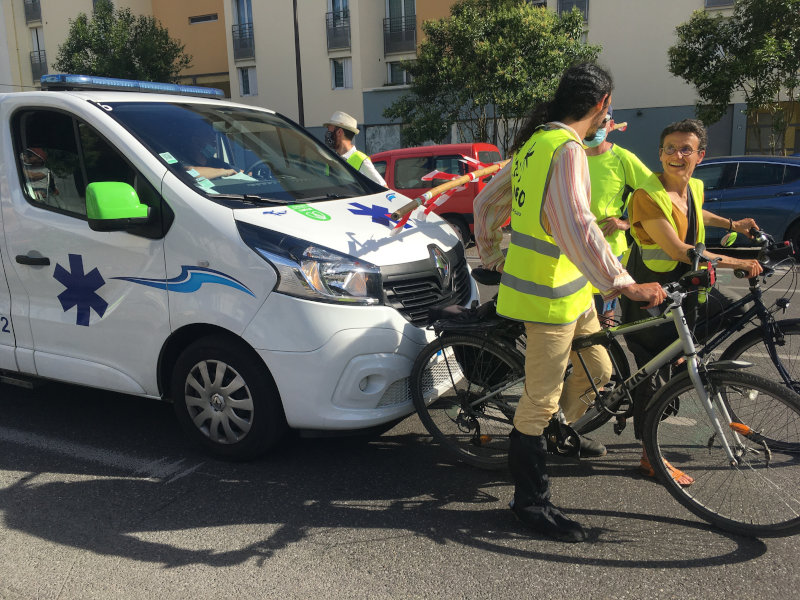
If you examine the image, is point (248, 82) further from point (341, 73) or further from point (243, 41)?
point (341, 73)

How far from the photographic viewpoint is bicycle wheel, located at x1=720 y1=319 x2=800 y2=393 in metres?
3.24

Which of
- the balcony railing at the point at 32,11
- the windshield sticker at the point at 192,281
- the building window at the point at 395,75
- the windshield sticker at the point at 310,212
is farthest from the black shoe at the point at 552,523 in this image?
the balcony railing at the point at 32,11

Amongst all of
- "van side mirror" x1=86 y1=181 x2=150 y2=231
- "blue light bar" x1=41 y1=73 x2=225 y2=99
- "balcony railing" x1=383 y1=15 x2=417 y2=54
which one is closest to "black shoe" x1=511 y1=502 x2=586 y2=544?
"van side mirror" x1=86 y1=181 x2=150 y2=231

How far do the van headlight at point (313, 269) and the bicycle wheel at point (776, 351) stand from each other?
1.72 meters

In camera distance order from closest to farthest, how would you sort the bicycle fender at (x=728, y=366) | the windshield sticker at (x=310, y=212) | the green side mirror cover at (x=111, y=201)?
the bicycle fender at (x=728, y=366) → the green side mirror cover at (x=111, y=201) → the windshield sticker at (x=310, y=212)

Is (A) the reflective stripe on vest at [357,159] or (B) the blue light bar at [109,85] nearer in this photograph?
(B) the blue light bar at [109,85]

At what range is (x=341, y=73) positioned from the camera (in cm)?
2972

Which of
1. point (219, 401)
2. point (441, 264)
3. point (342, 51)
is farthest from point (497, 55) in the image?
point (219, 401)

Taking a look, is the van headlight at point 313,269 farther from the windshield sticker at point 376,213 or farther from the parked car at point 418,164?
the parked car at point 418,164

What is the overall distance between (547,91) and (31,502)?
18.0 metres

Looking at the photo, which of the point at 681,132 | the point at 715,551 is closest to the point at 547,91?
the point at 681,132

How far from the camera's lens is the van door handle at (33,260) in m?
3.84

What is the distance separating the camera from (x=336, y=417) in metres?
3.31

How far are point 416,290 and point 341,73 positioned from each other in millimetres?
27919
